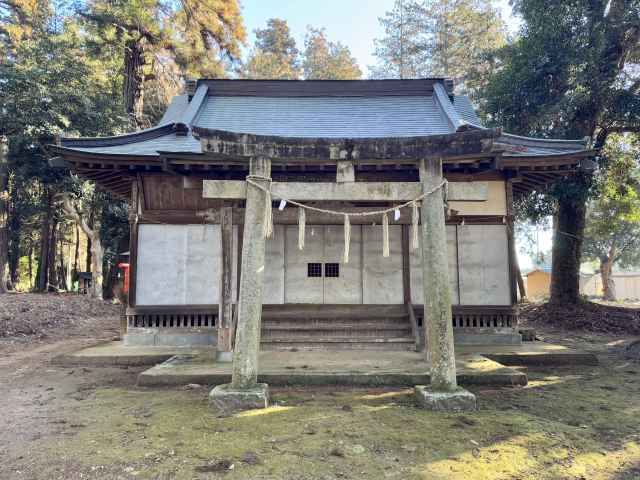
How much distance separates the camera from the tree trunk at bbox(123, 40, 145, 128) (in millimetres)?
20234

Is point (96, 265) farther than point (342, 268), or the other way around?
point (96, 265)

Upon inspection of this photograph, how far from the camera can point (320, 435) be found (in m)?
4.32

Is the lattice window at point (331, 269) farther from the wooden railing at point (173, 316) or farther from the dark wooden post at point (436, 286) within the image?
the dark wooden post at point (436, 286)

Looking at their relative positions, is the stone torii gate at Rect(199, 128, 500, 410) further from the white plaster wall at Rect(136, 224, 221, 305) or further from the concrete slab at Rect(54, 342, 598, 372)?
the white plaster wall at Rect(136, 224, 221, 305)

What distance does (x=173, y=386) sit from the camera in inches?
248

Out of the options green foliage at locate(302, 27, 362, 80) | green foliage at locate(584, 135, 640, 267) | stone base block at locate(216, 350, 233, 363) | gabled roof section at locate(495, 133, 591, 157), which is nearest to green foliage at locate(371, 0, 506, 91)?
green foliage at locate(302, 27, 362, 80)

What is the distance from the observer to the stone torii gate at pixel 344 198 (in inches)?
203

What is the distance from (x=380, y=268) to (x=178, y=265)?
4534 mm

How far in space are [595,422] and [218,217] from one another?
6.43 metres

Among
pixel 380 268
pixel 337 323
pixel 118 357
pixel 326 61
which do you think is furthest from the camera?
pixel 326 61

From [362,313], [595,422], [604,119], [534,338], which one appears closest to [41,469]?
[595,422]

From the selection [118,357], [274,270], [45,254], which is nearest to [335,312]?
[274,270]

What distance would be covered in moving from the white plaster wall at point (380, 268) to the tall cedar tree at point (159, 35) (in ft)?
52.2

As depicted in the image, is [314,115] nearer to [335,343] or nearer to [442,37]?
[335,343]
